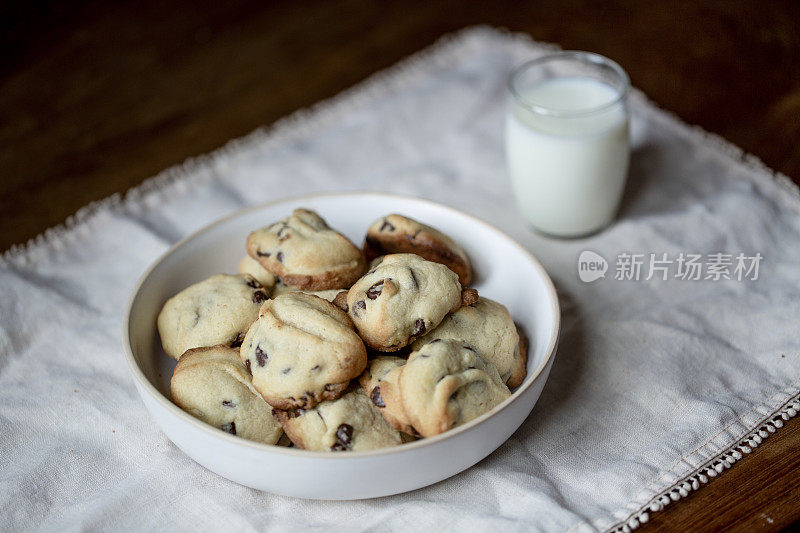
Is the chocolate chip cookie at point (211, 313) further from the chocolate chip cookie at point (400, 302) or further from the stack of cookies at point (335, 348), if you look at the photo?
the chocolate chip cookie at point (400, 302)

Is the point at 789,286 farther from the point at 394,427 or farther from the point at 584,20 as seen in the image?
the point at 584,20

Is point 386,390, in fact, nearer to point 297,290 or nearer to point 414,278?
point 414,278

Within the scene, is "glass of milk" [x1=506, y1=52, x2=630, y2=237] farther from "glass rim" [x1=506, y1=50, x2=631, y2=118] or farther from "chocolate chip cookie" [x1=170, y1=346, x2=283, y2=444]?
"chocolate chip cookie" [x1=170, y1=346, x2=283, y2=444]

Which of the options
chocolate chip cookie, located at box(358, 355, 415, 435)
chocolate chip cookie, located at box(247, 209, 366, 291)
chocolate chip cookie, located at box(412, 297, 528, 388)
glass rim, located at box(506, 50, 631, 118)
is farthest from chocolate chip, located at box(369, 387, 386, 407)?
glass rim, located at box(506, 50, 631, 118)

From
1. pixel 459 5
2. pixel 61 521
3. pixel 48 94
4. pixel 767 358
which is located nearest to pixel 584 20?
pixel 459 5

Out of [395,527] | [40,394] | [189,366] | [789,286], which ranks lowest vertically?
[789,286]
